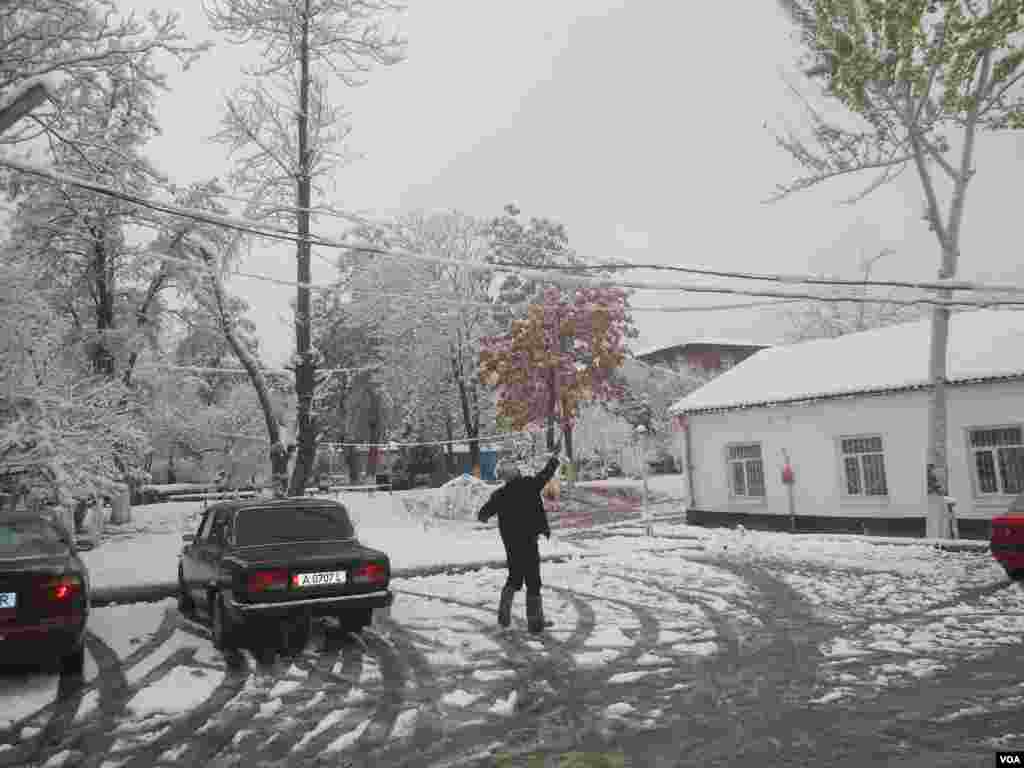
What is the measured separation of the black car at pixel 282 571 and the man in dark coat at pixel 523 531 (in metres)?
1.38

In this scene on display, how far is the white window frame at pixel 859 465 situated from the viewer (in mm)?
17328

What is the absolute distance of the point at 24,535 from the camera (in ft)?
22.9

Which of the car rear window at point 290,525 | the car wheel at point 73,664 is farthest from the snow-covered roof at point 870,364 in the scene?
the car wheel at point 73,664

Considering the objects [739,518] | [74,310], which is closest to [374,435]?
[74,310]

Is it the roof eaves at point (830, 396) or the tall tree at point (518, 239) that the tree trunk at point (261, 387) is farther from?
the tall tree at point (518, 239)

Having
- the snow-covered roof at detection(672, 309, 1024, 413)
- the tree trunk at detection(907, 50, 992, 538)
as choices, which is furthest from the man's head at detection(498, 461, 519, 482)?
the snow-covered roof at detection(672, 309, 1024, 413)

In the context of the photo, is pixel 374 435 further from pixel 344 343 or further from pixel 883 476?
pixel 883 476

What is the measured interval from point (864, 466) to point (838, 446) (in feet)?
2.68


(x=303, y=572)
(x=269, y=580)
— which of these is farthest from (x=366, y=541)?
(x=269, y=580)

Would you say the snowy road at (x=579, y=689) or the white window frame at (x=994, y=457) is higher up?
the white window frame at (x=994, y=457)

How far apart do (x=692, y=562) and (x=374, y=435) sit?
110 feet

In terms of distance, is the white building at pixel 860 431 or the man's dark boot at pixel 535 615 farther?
the white building at pixel 860 431

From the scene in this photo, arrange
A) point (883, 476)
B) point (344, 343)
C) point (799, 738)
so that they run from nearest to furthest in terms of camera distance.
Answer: point (799, 738) → point (883, 476) → point (344, 343)

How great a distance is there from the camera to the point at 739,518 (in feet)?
67.7
